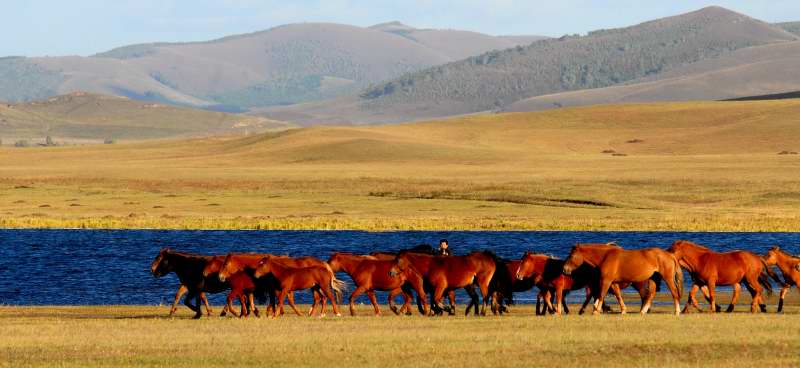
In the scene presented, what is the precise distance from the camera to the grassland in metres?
65.8

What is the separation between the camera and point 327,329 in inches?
827

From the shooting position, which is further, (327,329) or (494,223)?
(494,223)

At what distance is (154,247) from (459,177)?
47.0 m

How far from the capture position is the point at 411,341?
19.0 m

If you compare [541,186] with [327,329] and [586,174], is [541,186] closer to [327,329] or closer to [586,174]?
[586,174]

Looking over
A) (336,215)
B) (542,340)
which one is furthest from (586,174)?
(542,340)

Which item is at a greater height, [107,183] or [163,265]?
[163,265]

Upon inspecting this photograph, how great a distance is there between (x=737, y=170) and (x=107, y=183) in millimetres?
44322

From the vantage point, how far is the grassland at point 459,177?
216 feet

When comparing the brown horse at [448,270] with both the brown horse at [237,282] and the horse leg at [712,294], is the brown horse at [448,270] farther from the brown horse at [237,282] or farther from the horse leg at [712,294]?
the horse leg at [712,294]

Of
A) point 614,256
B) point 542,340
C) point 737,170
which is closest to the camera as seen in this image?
point 542,340

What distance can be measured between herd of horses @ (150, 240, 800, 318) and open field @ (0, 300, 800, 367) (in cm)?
101

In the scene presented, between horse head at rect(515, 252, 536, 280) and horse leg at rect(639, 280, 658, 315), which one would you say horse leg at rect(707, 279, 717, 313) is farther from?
horse head at rect(515, 252, 536, 280)

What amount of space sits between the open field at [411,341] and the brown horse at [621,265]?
745 millimetres
